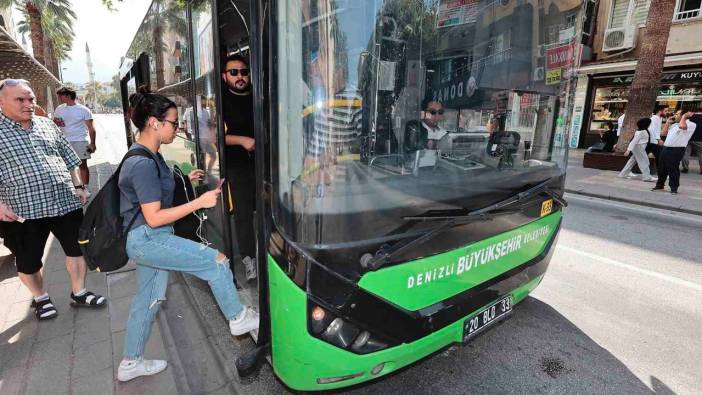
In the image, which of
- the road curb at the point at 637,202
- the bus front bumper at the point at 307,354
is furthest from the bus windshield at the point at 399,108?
the road curb at the point at 637,202

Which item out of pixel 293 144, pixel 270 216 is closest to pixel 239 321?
pixel 270 216

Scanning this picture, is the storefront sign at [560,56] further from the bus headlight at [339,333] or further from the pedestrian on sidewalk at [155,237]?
the pedestrian on sidewalk at [155,237]

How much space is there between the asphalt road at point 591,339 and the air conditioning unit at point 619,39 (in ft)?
43.9

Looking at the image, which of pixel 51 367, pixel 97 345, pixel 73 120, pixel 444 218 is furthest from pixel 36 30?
pixel 444 218

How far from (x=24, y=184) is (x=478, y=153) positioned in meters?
3.09

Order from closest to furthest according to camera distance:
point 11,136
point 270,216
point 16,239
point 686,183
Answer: point 270,216
point 11,136
point 16,239
point 686,183

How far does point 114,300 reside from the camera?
346 centimetres

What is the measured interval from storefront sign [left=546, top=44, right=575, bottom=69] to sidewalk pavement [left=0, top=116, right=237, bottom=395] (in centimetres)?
288

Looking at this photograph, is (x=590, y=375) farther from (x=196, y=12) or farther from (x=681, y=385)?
(x=196, y=12)

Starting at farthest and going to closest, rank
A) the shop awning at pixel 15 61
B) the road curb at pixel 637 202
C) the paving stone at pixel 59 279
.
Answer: the road curb at pixel 637 202 → the shop awning at pixel 15 61 → the paving stone at pixel 59 279

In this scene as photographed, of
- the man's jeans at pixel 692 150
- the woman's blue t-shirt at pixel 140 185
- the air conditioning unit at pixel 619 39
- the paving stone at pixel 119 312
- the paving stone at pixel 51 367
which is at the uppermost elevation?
the air conditioning unit at pixel 619 39

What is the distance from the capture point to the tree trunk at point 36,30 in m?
16.9

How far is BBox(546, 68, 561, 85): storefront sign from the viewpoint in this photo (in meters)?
2.62

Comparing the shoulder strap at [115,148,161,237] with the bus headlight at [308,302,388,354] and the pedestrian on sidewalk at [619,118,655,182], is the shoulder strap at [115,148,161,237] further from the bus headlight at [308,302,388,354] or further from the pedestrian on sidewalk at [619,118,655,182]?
the pedestrian on sidewalk at [619,118,655,182]
